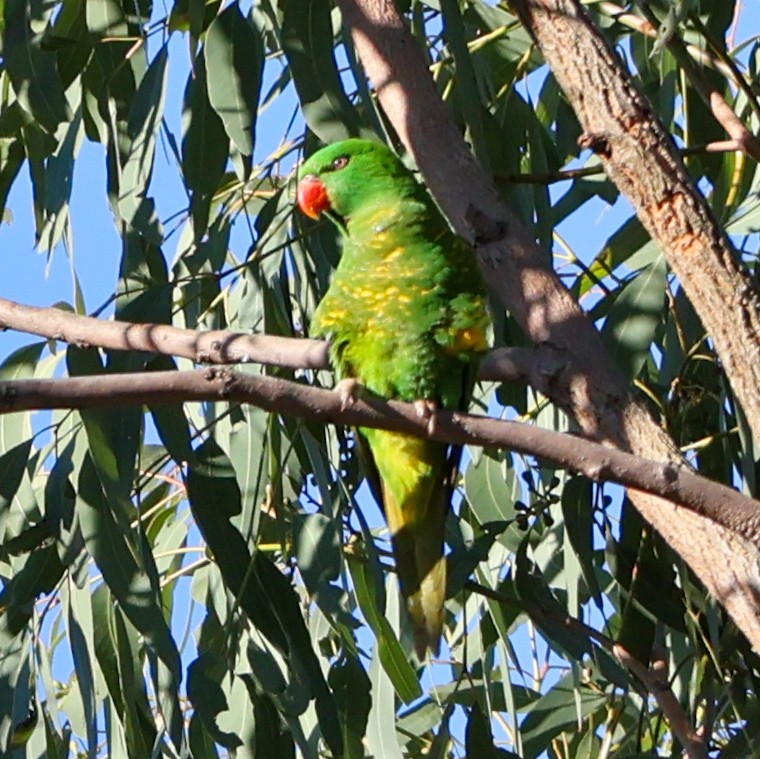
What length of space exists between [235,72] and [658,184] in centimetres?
75

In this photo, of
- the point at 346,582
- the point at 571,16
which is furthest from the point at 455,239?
the point at 346,582

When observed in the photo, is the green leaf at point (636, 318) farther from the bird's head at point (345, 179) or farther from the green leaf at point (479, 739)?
the green leaf at point (479, 739)

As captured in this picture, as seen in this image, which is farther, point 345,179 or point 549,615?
point 345,179

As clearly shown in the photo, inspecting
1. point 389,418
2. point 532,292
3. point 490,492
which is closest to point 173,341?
point 389,418

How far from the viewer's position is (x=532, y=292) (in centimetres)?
165

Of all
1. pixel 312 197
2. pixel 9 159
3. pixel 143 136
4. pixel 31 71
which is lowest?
pixel 312 197

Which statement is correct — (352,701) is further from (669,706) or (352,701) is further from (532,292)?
(532,292)

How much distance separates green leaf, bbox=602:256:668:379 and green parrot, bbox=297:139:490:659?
7.5 inches

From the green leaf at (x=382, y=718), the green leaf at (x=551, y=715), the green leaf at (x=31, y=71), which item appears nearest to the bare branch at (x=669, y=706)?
the green leaf at (x=551, y=715)

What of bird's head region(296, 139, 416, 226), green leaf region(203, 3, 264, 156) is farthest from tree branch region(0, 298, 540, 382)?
bird's head region(296, 139, 416, 226)

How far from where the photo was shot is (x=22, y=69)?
6.62 ft

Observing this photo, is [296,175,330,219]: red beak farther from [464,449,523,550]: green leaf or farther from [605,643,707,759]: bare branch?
[605,643,707,759]: bare branch

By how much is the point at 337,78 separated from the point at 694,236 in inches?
25.4

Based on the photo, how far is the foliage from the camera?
1.93 metres
